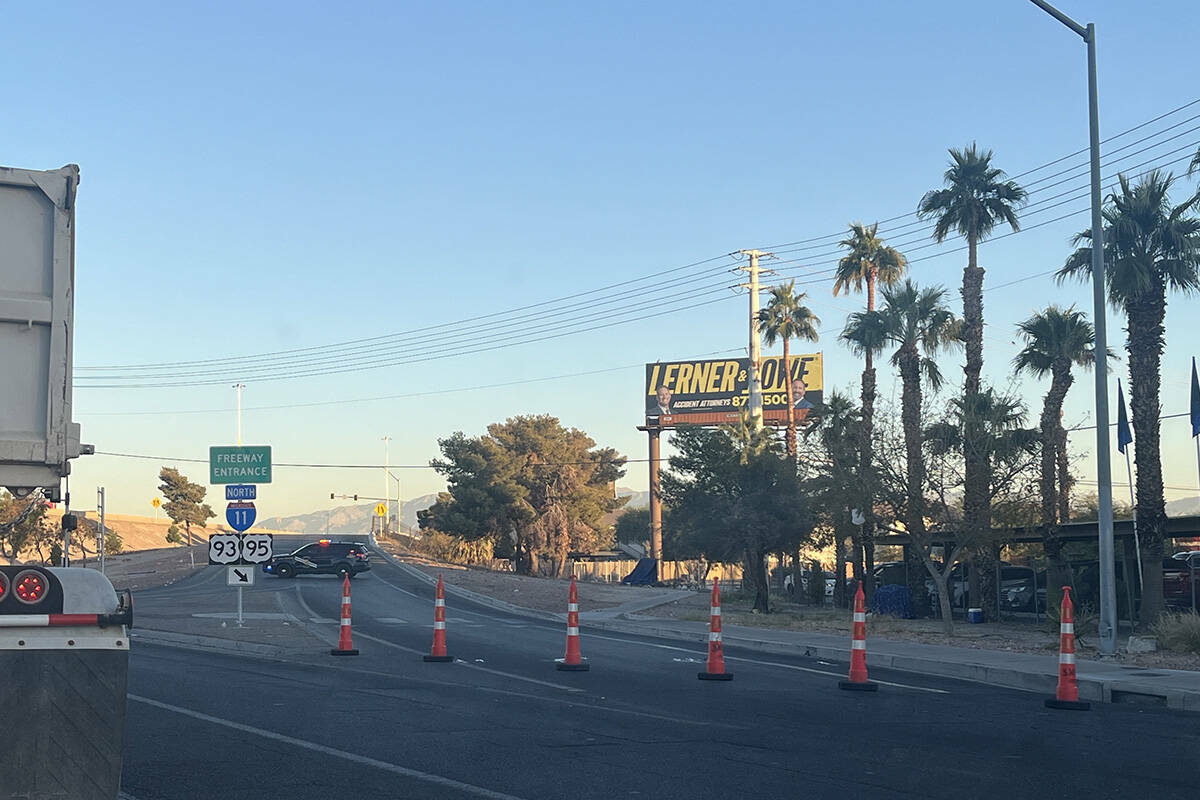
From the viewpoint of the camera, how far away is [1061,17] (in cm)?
2119

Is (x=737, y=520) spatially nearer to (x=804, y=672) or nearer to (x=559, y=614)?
(x=559, y=614)

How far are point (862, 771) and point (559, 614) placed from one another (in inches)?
1041

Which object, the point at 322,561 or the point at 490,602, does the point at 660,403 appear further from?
the point at 490,602

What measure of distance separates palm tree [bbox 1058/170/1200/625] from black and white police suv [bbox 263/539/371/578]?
3077 centimetres

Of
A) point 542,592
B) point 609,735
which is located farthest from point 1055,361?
point 609,735

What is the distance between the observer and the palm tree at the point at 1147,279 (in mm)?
29203

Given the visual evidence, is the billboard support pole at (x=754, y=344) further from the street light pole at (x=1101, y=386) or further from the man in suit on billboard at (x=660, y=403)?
the man in suit on billboard at (x=660, y=403)

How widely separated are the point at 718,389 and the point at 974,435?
5380 cm

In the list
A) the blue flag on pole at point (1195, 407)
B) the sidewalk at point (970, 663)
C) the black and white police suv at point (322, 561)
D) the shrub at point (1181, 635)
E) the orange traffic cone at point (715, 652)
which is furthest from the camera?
the black and white police suv at point (322, 561)

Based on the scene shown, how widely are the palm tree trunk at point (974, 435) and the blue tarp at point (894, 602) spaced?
1.83m

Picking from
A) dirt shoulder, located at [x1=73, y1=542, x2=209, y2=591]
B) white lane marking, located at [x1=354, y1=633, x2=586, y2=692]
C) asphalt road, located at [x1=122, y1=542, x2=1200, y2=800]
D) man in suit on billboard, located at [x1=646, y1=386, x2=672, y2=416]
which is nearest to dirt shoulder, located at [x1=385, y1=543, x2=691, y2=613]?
dirt shoulder, located at [x1=73, y1=542, x2=209, y2=591]

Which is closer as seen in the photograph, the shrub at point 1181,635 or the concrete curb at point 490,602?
the shrub at point 1181,635

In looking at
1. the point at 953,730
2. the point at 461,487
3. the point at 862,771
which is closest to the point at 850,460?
the point at 953,730

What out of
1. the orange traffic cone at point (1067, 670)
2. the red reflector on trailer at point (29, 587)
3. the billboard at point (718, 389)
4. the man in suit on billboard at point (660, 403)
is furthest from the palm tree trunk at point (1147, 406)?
the man in suit on billboard at point (660, 403)
